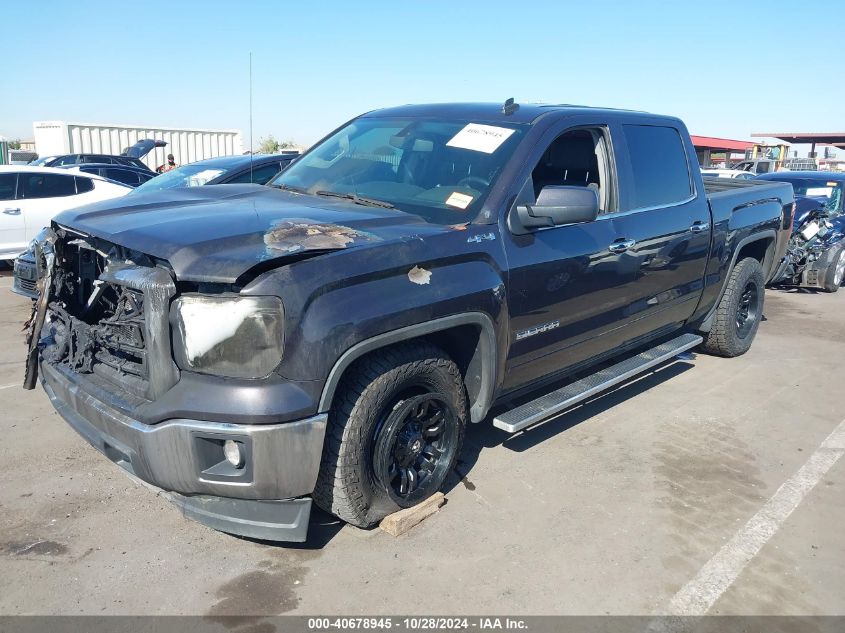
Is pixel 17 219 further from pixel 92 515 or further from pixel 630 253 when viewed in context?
pixel 630 253

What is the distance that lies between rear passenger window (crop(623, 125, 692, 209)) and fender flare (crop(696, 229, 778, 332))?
3.09ft

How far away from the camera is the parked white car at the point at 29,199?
9539 millimetres

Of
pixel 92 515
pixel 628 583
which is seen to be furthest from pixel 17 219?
pixel 628 583

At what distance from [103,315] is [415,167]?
1807 millimetres

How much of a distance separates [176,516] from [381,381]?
1309 millimetres

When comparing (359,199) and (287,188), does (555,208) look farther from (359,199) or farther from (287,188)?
(287,188)

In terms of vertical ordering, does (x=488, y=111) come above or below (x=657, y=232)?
above

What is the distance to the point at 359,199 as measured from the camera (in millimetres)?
3887

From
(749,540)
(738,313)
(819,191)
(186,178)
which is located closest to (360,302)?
(749,540)

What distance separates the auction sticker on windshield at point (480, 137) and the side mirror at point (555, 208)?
1.48 feet

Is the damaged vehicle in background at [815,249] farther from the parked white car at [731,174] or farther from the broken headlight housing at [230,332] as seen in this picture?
the broken headlight housing at [230,332]

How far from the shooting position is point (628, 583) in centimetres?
305

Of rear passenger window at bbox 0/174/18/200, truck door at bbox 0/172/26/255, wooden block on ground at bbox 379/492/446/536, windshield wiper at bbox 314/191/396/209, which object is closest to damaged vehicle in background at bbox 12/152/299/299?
truck door at bbox 0/172/26/255

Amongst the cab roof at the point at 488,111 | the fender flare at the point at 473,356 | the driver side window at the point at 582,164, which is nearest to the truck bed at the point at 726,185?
the cab roof at the point at 488,111
